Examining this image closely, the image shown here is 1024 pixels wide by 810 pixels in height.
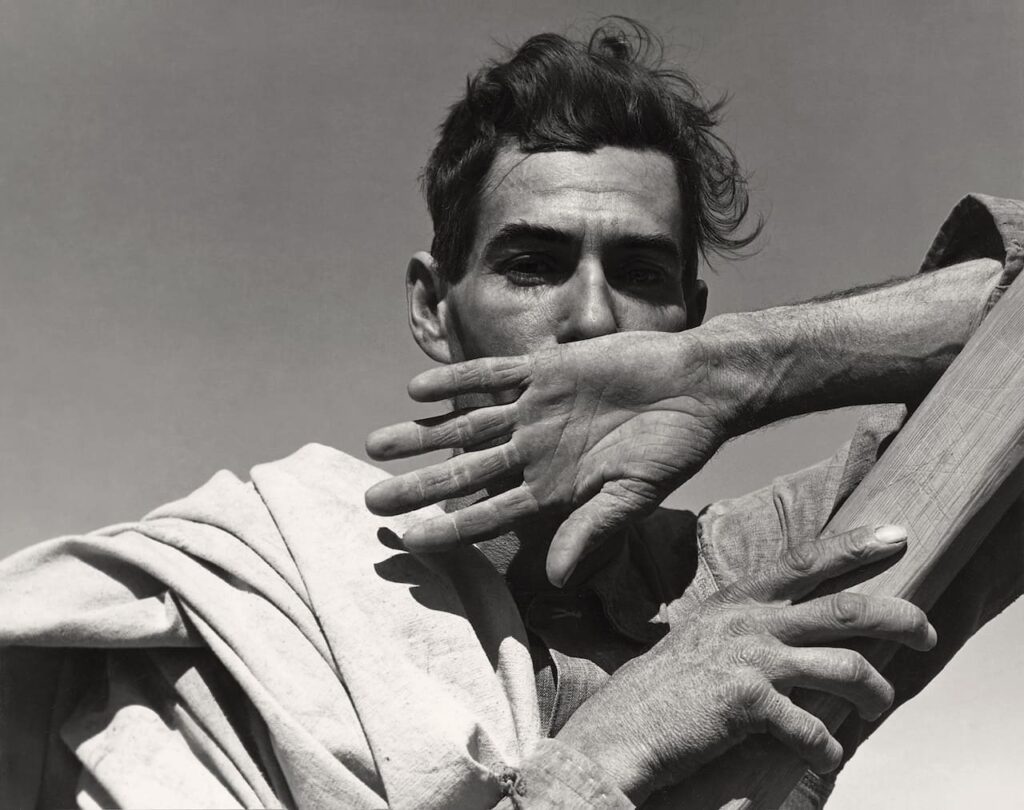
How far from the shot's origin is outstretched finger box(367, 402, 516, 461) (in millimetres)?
2359

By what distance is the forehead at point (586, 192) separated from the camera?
2.89 metres

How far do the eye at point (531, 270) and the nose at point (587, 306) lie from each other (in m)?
0.05

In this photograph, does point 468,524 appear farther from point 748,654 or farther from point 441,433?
point 748,654

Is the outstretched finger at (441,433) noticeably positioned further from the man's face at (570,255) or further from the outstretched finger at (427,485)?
the man's face at (570,255)

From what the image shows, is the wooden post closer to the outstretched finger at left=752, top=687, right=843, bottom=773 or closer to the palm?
the outstretched finger at left=752, top=687, right=843, bottom=773

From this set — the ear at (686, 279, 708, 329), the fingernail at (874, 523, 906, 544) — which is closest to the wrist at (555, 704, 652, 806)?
the fingernail at (874, 523, 906, 544)

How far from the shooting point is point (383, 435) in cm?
236

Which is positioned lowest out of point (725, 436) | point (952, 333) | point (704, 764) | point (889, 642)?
point (704, 764)

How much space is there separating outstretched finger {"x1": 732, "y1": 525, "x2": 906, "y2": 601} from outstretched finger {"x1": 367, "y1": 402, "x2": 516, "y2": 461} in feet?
1.68

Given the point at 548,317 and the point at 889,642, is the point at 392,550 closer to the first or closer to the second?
the point at 548,317

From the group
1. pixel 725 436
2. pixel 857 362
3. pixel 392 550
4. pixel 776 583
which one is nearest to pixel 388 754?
pixel 392 550

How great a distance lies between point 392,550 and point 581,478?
1.20ft

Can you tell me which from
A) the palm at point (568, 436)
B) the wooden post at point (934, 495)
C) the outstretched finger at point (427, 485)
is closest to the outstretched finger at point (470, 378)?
the palm at point (568, 436)

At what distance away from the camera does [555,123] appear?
3096 mm
